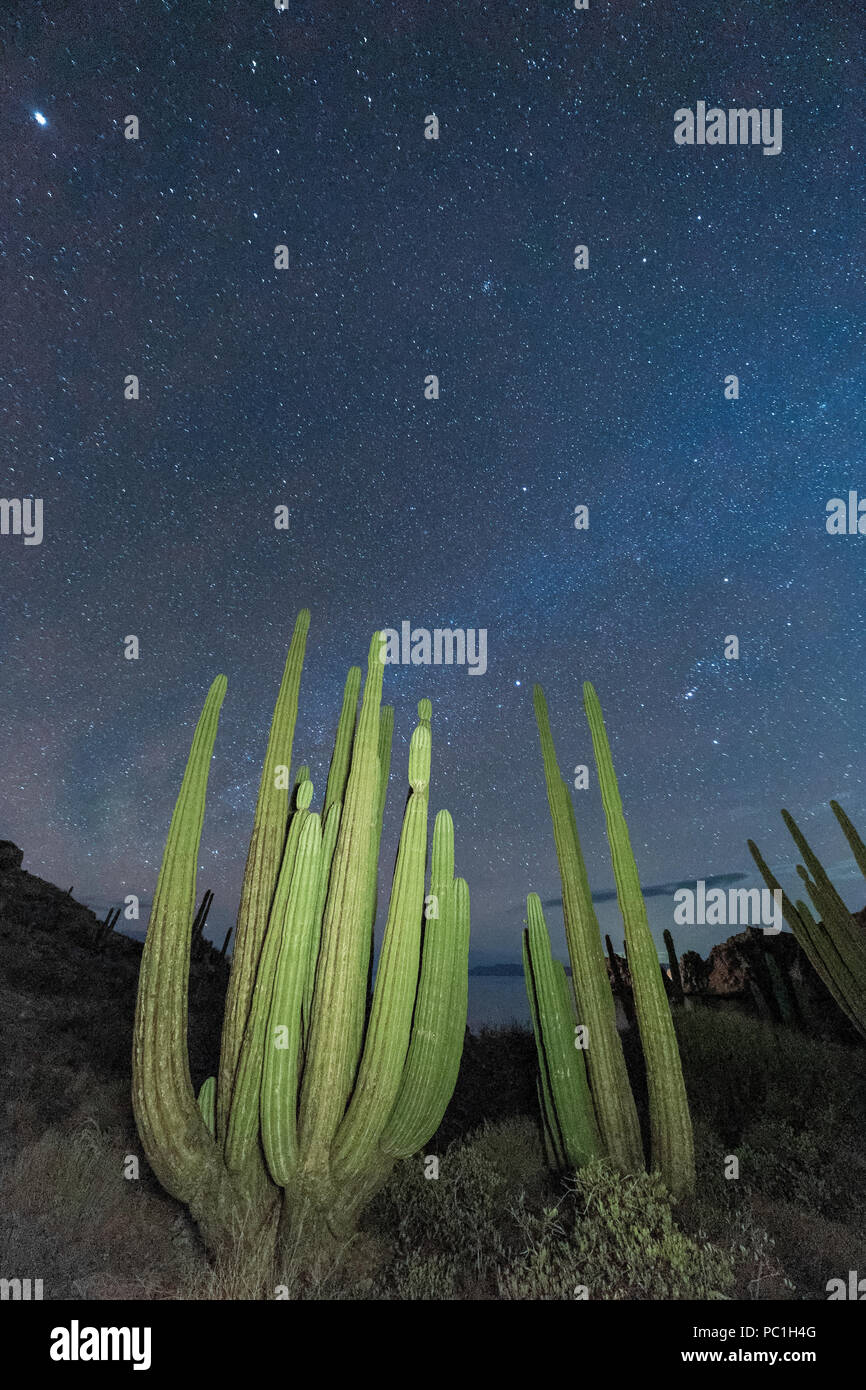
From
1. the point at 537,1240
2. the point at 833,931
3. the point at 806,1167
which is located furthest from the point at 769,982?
the point at 537,1240

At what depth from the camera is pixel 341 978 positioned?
13.8 feet

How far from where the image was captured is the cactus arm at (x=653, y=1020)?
15.3 feet

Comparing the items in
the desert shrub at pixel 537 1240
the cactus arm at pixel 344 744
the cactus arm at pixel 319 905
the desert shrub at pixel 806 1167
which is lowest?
the desert shrub at pixel 806 1167

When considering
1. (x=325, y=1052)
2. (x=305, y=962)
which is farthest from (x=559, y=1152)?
(x=305, y=962)

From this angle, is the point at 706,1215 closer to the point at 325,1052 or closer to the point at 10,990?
the point at 325,1052

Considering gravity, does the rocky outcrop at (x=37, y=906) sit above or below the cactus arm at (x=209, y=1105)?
above

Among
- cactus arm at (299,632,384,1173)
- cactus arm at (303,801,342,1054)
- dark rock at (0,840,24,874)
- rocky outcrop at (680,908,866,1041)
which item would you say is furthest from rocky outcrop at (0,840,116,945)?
Answer: rocky outcrop at (680,908,866,1041)

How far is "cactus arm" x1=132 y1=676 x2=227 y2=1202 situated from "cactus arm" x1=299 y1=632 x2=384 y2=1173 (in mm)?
695

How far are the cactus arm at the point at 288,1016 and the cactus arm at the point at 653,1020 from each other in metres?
2.56

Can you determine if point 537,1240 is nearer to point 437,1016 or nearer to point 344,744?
point 437,1016

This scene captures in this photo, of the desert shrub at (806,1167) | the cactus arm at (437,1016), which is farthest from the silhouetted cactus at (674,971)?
the cactus arm at (437,1016)

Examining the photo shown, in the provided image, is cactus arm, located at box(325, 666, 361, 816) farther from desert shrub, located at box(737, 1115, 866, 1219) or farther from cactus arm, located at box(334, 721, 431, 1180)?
desert shrub, located at box(737, 1115, 866, 1219)

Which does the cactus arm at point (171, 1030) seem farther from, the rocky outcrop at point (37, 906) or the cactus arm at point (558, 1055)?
the rocky outcrop at point (37, 906)

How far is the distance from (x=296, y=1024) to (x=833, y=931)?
7390 mm
